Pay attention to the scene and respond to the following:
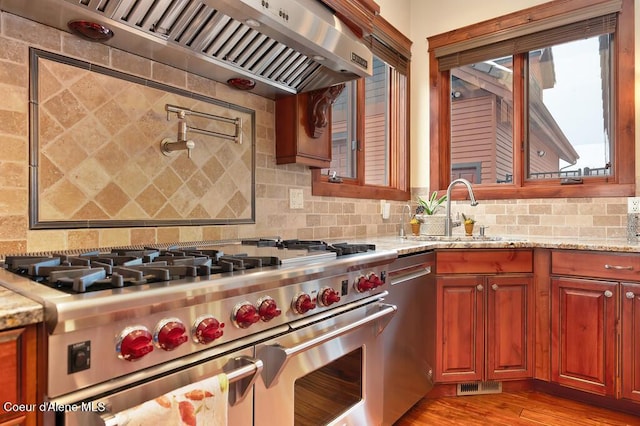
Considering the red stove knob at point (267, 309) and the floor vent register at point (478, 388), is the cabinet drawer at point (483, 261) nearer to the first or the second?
the floor vent register at point (478, 388)

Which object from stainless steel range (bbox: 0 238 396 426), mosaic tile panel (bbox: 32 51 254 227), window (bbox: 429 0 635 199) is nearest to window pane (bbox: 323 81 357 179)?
window (bbox: 429 0 635 199)

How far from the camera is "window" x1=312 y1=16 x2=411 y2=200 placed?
116 inches

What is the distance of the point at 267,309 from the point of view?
1.15 m

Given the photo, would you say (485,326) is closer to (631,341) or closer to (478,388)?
(478,388)

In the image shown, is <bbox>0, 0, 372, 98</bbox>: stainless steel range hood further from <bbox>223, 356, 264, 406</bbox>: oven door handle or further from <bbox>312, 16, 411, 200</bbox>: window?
<bbox>223, 356, 264, 406</bbox>: oven door handle

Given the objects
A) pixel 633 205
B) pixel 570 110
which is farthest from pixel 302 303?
pixel 570 110

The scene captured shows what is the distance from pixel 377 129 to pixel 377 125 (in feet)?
0.11

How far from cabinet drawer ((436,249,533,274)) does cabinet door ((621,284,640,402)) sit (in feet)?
1.56

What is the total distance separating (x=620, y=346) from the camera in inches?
83.7

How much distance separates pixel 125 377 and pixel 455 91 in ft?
10.9

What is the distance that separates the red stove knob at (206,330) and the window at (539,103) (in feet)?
8.95

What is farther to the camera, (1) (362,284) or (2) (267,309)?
(1) (362,284)

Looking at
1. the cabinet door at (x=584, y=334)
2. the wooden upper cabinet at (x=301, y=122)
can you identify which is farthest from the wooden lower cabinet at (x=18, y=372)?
the cabinet door at (x=584, y=334)

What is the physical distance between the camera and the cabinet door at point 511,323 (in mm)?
2379
